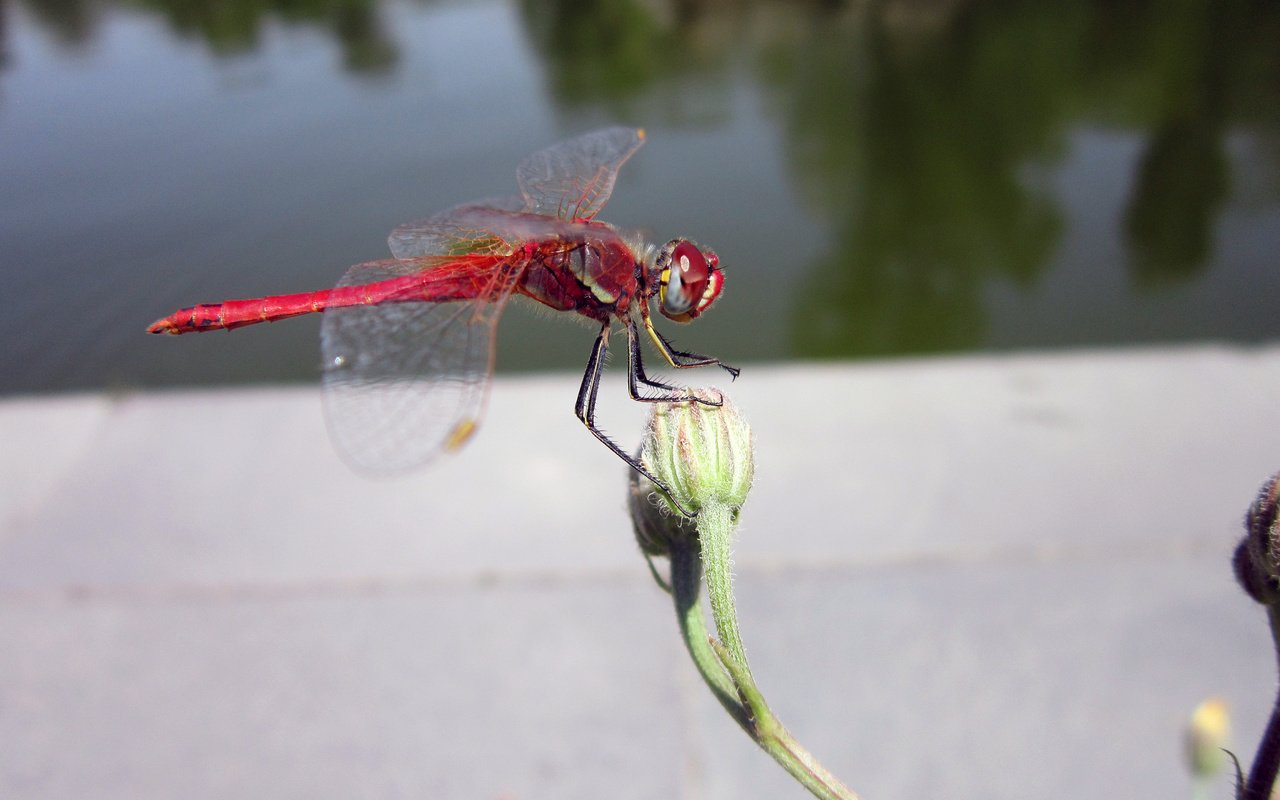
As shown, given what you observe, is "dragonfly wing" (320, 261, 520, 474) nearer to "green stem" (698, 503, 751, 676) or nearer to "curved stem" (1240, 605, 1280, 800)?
"green stem" (698, 503, 751, 676)

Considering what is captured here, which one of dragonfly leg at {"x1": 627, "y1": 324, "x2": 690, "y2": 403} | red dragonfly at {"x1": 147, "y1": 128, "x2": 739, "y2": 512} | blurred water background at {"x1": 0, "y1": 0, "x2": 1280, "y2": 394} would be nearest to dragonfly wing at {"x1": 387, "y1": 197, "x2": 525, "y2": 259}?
red dragonfly at {"x1": 147, "y1": 128, "x2": 739, "y2": 512}

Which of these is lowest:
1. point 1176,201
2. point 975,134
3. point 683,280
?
point 1176,201

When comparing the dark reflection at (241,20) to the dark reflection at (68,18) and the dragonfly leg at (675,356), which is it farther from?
the dragonfly leg at (675,356)

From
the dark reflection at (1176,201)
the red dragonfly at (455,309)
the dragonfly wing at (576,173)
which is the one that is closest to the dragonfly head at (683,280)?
the red dragonfly at (455,309)

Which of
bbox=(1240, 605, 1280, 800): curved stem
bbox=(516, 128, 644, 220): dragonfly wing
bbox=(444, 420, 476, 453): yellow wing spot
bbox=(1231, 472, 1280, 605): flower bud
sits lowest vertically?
bbox=(1240, 605, 1280, 800): curved stem

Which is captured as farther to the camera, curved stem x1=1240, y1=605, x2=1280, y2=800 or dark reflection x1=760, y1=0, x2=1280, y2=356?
dark reflection x1=760, y1=0, x2=1280, y2=356

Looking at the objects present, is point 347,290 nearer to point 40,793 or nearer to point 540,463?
point 40,793

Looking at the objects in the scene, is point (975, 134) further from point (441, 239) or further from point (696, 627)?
point (696, 627)

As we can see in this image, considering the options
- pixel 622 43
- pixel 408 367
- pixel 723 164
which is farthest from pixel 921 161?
pixel 408 367
